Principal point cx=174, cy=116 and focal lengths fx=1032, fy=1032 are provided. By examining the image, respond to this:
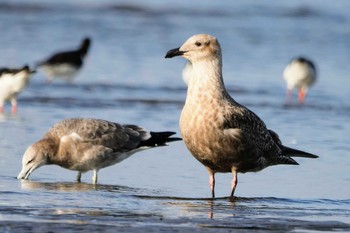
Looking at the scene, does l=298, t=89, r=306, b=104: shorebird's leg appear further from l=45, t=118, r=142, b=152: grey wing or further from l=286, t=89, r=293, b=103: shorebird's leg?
l=45, t=118, r=142, b=152: grey wing

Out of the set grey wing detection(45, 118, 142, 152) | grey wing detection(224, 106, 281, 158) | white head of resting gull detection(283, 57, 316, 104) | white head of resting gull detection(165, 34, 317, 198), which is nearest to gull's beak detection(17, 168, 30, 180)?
grey wing detection(45, 118, 142, 152)

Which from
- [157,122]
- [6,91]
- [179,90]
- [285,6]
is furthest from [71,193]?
[285,6]

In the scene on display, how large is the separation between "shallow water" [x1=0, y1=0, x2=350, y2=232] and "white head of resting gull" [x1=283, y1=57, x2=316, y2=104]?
31 cm

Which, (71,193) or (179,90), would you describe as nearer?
(71,193)

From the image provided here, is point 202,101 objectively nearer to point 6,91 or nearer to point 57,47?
point 6,91

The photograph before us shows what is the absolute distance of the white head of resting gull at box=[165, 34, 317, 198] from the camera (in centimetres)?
963

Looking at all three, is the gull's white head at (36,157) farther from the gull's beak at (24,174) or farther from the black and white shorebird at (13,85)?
the black and white shorebird at (13,85)

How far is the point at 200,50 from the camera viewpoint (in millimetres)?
10070

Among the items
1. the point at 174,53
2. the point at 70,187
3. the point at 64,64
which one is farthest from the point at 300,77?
the point at 70,187

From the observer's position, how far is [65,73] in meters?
20.3

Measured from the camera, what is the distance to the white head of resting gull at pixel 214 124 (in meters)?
9.63

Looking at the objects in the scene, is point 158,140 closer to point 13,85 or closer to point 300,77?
point 13,85

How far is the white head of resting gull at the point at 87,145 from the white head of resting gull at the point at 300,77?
7490 millimetres

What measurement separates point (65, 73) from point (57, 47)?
448 cm
